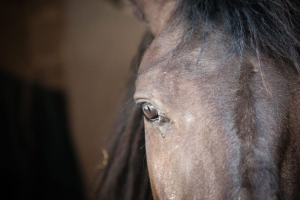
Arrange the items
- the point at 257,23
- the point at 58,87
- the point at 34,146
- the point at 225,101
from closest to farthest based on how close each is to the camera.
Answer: the point at 225,101 → the point at 257,23 → the point at 34,146 → the point at 58,87

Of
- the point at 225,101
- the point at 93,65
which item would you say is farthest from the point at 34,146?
the point at 225,101

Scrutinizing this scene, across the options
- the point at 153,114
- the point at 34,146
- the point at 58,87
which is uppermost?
the point at 153,114

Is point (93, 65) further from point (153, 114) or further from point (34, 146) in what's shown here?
point (153, 114)

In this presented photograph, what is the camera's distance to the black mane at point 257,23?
1.37 meters

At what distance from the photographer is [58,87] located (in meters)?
4.23

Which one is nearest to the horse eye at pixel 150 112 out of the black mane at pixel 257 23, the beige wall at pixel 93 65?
the black mane at pixel 257 23

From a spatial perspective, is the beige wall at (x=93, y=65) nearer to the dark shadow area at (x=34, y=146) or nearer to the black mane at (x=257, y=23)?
the dark shadow area at (x=34, y=146)

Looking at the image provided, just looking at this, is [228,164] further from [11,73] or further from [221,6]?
[11,73]

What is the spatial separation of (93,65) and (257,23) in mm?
3064

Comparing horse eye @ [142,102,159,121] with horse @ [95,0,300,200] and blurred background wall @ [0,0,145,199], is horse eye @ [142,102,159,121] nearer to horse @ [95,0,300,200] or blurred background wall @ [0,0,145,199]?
horse @ [95,0,300,200]

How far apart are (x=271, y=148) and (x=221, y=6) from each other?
1.81ft

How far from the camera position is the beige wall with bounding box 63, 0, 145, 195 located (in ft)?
13.8

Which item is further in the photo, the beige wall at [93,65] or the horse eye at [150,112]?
the beige wall at [93,65]

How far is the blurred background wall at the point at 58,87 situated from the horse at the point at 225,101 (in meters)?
2.63
